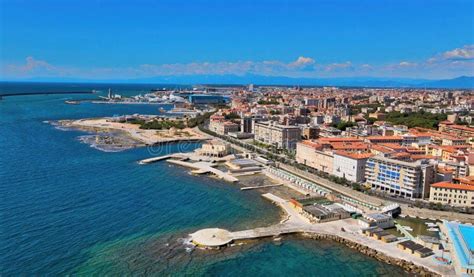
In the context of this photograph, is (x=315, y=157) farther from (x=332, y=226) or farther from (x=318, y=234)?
(x=318, y=234)

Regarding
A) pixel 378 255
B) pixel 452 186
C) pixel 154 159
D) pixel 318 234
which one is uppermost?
pixel 452 186

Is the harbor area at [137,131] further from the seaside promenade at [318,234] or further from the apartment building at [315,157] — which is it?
the seaside promenade at [318,234]

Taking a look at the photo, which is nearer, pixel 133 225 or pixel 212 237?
pixel 212 237

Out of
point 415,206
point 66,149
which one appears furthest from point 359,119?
point 66,149

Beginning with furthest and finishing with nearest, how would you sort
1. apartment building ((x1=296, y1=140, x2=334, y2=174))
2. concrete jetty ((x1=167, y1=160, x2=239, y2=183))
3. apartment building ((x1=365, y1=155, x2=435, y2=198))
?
apartment building ((x1=296, y1=140, x2=334, y2=174)) → concrete jetty ((x1=167, y1=160, x2=239, y2=183)) → apartment building ((x1=365, y1=155, x2=435, y2=198))

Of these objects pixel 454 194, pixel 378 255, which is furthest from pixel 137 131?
pixel 378 255

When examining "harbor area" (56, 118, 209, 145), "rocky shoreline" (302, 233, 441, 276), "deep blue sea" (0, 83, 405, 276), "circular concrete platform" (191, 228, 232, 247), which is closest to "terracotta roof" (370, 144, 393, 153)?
"deep blue sea" (0, 83, 405, 276)

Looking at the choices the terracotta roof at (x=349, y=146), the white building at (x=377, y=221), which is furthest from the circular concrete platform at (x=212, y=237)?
the terracotta roof at (x=349, y=146)

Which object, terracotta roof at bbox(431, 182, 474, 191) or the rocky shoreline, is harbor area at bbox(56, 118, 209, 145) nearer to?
the rocky shoreline
